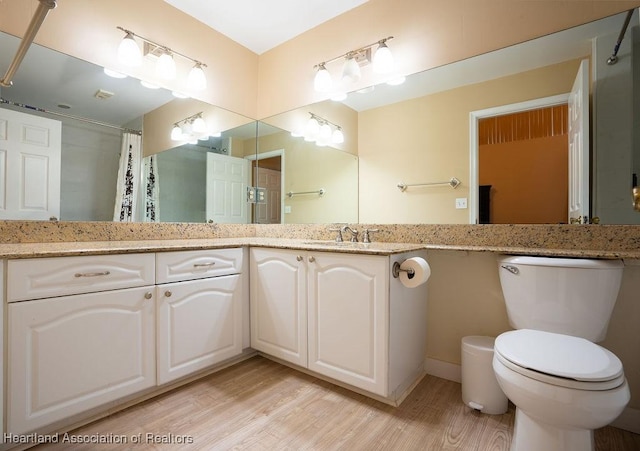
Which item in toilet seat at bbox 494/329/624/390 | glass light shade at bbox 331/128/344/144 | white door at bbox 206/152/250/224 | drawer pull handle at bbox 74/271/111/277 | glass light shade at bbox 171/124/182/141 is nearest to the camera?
toilet seat at bbox 494/329/624/390

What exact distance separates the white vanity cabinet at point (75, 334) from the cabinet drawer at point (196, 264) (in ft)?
0.21

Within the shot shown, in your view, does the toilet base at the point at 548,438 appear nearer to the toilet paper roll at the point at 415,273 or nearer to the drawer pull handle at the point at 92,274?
the toilet paper roll at the point at 415,273

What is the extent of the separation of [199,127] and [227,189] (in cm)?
51

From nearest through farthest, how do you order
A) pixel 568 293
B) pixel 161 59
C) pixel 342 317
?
pixel 568 293 → pixel 342 317 → pixel 161 59

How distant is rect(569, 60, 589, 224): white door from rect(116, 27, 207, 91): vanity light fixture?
2256 mm

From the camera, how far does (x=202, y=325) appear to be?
172cm

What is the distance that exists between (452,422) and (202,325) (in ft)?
4.40

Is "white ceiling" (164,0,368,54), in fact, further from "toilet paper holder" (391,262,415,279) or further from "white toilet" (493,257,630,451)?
"white toilet" (493,257,630,451)

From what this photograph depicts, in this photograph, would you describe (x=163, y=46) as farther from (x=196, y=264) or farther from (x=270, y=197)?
(x=196, y=264)

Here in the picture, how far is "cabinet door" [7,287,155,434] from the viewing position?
117 centimetres

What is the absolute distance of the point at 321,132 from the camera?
95.0 inches

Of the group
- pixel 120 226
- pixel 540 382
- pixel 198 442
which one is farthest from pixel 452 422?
pixel 120 226

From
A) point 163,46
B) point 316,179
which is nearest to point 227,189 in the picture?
point 316,179

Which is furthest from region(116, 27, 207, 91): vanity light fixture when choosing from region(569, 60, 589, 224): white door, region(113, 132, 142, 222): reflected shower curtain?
region(569, 60, 589, 224): white door
